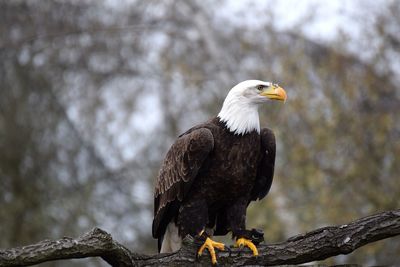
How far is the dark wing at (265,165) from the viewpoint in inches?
266

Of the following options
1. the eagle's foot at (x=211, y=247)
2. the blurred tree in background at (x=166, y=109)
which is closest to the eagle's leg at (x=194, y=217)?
the eagle's foot at (x=211, y=247)

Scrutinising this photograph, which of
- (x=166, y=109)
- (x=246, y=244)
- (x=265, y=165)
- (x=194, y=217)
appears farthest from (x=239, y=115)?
(x=166, y=109)

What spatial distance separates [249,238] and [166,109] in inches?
431

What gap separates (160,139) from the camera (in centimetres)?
1705

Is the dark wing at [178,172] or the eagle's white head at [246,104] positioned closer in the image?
the dark wing at [178,172]

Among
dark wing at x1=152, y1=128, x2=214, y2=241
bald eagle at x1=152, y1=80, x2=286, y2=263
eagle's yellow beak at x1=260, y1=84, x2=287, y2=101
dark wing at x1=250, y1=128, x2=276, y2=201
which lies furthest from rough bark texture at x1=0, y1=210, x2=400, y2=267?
eagle's yellow beak at x1=260, y1=84, x2=287, y2=101

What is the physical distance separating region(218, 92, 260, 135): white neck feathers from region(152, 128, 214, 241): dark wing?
218mm

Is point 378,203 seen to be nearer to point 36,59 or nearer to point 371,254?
point 371,254

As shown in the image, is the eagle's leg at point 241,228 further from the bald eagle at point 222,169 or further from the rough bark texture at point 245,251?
the rough bark texture at point 245,251

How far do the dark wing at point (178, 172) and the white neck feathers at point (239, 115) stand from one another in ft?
0.71

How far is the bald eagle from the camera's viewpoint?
6547mm

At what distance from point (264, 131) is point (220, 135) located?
432mm

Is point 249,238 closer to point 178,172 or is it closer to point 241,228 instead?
point 241,228

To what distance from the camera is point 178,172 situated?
6672 millimetres
